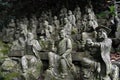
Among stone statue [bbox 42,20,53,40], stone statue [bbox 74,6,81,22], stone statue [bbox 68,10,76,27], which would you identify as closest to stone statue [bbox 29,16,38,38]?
stone statue [bbox 42,20,53,40]

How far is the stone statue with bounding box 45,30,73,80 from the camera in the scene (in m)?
11.5

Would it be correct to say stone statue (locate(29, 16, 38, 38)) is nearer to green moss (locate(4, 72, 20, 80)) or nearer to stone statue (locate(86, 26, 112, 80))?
green moss (locate(4, 72, 20, 80))

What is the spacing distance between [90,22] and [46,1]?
3644 millimetres

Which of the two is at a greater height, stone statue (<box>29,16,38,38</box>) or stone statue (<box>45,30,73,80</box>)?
stone statue (<box>29,16,38,38</box>)

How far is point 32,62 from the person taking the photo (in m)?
12.1

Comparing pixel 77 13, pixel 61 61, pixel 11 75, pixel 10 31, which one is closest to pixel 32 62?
pixel 11 75

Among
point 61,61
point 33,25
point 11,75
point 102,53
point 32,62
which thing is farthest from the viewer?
point 33,25

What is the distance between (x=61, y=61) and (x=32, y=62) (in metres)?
1.11

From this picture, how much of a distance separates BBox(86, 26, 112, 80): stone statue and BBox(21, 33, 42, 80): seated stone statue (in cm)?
196

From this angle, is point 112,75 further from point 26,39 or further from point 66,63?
point 26,39

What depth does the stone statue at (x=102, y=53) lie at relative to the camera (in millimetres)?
10930

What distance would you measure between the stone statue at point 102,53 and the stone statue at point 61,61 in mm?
768

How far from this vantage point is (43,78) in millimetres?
11977

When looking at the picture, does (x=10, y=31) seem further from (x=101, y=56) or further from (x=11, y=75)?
(x=101, y=56)
